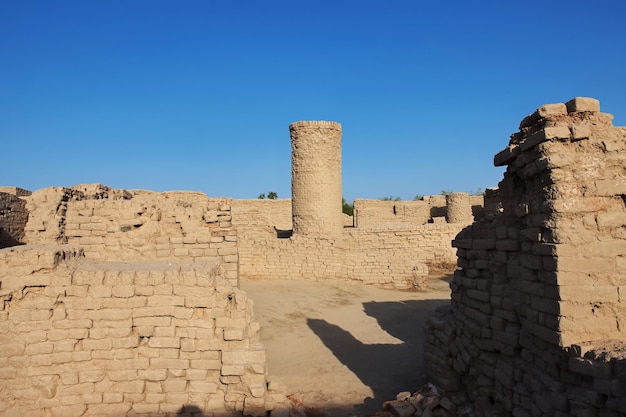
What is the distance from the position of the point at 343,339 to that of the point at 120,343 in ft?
18.3

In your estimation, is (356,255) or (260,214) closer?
(356,255)

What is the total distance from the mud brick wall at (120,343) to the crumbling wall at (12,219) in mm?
3612

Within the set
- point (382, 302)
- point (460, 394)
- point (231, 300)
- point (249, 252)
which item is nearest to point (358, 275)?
point (382, 302)

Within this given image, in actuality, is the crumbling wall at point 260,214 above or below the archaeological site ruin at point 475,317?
above

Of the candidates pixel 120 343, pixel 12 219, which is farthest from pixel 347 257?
pixel 120 343

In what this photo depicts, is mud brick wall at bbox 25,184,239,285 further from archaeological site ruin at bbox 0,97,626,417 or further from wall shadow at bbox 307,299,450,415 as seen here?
wall shadow at bbox 307,299,450,415

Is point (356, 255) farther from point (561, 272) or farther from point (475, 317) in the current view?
point (561, 272)

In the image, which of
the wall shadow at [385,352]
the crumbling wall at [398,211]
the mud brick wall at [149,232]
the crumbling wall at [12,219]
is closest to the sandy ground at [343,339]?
the wall shadow at [385,352]

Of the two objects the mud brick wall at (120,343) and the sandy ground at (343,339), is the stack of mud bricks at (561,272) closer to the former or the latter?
the sandy ground at (343,339)

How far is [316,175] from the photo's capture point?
1545cm

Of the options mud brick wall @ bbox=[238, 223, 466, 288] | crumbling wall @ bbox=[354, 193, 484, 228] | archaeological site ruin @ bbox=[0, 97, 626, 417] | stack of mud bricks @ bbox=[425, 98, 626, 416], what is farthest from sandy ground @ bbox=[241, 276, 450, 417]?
crumbling wall @ bbox=[354, 193, 484, 228]

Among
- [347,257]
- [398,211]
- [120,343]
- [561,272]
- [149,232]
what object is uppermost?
[398,211]

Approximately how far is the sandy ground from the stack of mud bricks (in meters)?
2.15

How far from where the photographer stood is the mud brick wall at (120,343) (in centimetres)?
414
